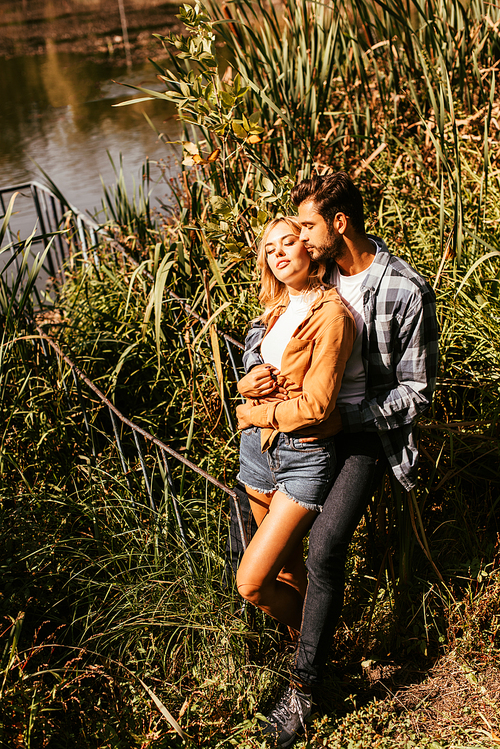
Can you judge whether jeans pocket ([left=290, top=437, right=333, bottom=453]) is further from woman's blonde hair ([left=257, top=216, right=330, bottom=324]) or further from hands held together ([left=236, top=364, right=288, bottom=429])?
woman's blonde hair ([left=257, top=216, right=330, bottom=324])

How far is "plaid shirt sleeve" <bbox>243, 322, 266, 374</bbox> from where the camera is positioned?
7.22ft

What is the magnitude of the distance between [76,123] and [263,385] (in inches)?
385

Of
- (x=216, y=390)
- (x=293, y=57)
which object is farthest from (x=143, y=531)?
(x=293, y=57)

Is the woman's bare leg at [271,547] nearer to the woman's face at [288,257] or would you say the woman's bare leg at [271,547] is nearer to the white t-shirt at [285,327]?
the white t-shirt at [285,327]

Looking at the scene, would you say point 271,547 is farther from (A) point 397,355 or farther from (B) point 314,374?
(A) point 397,355

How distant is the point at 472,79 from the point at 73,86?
10.9 meters

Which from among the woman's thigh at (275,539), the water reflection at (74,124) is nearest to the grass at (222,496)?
the woman's thigh at (275,539)

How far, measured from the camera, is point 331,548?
6.28 ft

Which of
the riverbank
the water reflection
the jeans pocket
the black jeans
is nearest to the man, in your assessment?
the black jeans

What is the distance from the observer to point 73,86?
12.8 m

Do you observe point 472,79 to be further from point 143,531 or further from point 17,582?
point 17,582

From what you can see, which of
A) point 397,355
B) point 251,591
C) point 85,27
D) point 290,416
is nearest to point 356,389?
point 397,355

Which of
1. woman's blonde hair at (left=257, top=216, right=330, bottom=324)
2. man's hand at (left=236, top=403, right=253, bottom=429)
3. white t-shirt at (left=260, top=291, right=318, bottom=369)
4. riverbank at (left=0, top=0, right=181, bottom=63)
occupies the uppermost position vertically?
riverbank at (left=0, top=0, right=181, bottom=63)

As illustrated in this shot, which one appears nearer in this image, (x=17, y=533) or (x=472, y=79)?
(x=17, y=533)
